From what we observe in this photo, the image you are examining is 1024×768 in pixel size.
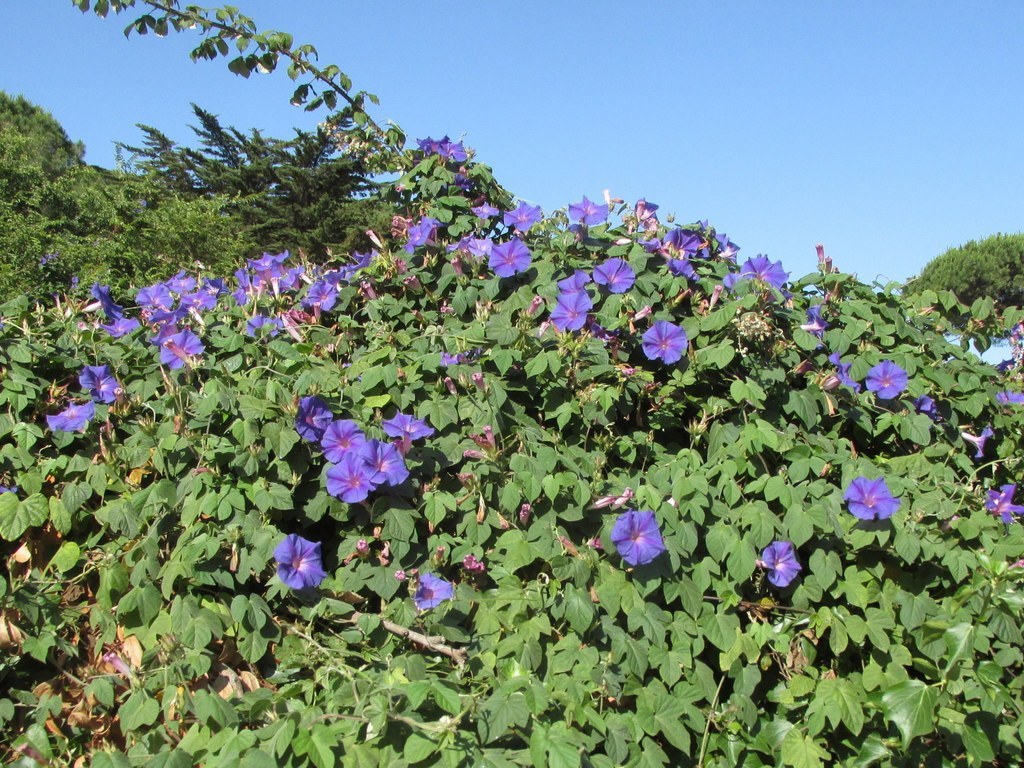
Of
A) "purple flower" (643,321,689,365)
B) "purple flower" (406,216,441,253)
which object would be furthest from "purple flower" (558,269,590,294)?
"purple flower" (406,216,441,253)

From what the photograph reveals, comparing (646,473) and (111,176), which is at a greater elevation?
(111,176)

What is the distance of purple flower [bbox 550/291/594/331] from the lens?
2.51 m

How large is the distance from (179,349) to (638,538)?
4.79ft

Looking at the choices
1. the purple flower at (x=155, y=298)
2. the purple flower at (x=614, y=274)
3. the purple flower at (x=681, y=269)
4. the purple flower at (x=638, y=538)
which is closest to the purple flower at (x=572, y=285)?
the purple flower at (x=614, y=274)

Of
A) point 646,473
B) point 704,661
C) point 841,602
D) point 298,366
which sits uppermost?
point 298,366

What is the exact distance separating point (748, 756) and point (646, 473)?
2.66ft

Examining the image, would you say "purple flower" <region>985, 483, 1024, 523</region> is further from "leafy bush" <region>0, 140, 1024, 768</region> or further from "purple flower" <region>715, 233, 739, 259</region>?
"purple flower" <region>715, 233, 739, 259</region>

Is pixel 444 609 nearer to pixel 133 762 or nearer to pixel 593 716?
pixel 593 716

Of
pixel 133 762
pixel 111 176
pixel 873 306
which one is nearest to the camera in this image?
pixel 133 762

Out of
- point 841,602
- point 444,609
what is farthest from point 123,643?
point 841,602

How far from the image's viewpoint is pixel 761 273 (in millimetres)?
2838

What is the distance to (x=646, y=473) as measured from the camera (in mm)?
2449

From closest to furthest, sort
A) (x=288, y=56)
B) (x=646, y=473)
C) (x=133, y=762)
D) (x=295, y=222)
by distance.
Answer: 1. (x=133, y=762)
2. (x=646, y=473)
3. (x=288, y=56)
4. (x=295, y=222)

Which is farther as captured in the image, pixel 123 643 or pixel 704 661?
pixel 704 661
